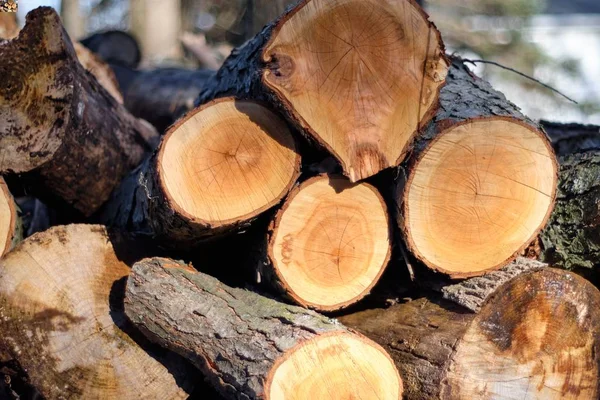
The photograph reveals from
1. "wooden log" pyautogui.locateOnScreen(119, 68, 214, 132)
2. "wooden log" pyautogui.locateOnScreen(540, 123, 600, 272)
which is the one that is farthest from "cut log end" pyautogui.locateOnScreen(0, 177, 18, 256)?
"wooden log" pyautogui.locateOnScreen(119, 68, 214, 132)

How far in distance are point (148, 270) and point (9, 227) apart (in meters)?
0.60

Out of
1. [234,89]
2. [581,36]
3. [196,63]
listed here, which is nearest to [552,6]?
[581,36]

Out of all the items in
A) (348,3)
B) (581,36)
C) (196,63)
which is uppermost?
(348,3)

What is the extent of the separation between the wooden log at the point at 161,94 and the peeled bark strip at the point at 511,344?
273 centimetres

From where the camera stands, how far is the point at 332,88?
2326mm

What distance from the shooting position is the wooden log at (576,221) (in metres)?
2.62

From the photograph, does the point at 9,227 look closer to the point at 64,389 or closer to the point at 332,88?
the point at 64,389

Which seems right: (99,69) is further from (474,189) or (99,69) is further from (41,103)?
(474,189)

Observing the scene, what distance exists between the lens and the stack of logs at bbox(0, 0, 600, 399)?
2.31 m

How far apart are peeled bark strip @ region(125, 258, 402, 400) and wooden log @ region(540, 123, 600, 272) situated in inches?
35.6

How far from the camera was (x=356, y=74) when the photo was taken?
234 centimetres

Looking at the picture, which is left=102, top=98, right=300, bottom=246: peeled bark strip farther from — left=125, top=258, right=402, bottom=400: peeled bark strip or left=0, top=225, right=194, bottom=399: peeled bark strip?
left=0, top=225, right=194, bottom=399: peeled bark strip

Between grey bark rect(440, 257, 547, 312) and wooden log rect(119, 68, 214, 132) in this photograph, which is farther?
wooden log rect(119, 68, 214, 132)

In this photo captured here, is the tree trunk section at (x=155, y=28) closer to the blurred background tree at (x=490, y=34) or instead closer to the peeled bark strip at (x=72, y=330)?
the blurred background tree at (x=490, y=34)
